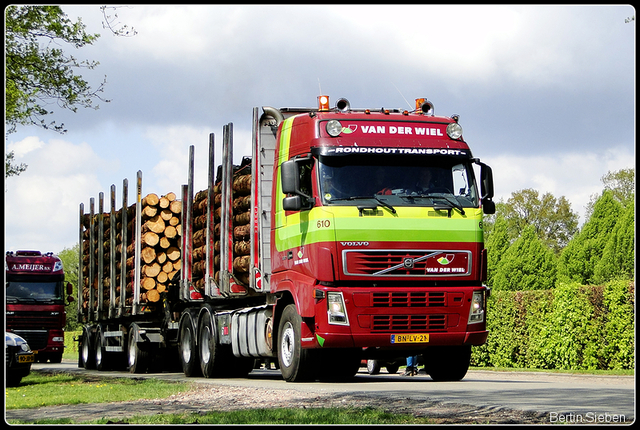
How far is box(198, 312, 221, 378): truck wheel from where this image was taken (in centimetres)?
1780

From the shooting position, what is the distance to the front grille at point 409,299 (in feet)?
44.5

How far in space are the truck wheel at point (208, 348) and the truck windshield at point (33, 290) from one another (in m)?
15.4

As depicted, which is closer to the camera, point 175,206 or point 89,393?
point 89,393

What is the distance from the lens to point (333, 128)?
13.9m

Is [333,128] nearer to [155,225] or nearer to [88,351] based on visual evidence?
[155,225]

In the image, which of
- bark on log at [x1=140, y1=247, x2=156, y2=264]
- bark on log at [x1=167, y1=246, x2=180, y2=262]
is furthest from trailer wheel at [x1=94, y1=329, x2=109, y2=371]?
bark on log at [x1=167, y1=246, x2=180, y2=262]

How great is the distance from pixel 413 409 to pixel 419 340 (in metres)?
3.82

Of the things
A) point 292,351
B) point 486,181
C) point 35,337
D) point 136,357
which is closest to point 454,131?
point 486,181

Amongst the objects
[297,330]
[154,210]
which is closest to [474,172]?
[297,330]

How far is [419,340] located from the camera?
13734mm

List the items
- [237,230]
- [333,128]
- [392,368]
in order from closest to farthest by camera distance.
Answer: [333,128] → [237,230] → [392,368]

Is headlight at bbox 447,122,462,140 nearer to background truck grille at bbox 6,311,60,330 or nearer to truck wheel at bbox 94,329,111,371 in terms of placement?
truck wheel at bbox 94,329,111,371

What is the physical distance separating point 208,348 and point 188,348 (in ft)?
4.12

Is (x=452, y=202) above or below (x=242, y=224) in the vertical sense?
below
